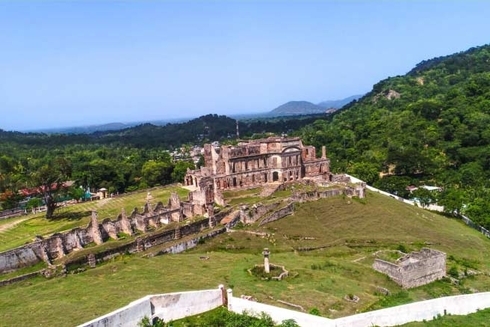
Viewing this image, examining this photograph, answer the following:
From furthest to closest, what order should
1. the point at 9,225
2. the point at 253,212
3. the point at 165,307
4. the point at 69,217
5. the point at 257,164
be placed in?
the point at 257,164 < the point at 69,217 < the point at 9,225 < the point at 253,212 < the point at 165,307

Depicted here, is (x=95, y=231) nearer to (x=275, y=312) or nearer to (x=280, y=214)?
(x=280, y=214)

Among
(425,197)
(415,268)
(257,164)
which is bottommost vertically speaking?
(425,197)

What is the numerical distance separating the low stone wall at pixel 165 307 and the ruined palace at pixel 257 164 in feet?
100.0

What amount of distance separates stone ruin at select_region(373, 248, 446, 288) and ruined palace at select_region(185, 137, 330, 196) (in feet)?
83.4

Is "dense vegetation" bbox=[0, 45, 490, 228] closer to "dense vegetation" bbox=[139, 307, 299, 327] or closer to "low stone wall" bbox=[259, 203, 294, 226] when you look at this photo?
"low stone wall" bbox=[259, 203, 294, 226]

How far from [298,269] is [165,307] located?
12.0m

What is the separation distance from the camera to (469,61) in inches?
7392

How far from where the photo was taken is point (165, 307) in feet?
73.0

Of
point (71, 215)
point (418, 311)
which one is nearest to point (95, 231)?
point (71, 215)

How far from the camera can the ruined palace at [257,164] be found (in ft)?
184

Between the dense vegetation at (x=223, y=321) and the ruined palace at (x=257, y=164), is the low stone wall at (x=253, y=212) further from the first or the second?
the dense vegetation at (x=223, y=321)

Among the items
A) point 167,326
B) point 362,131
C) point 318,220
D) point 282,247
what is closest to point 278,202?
point 318,220

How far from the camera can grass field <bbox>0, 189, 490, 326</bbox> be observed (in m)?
24.8

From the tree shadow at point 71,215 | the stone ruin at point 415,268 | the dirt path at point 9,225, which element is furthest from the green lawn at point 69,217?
the stone ruin at point 415,268
